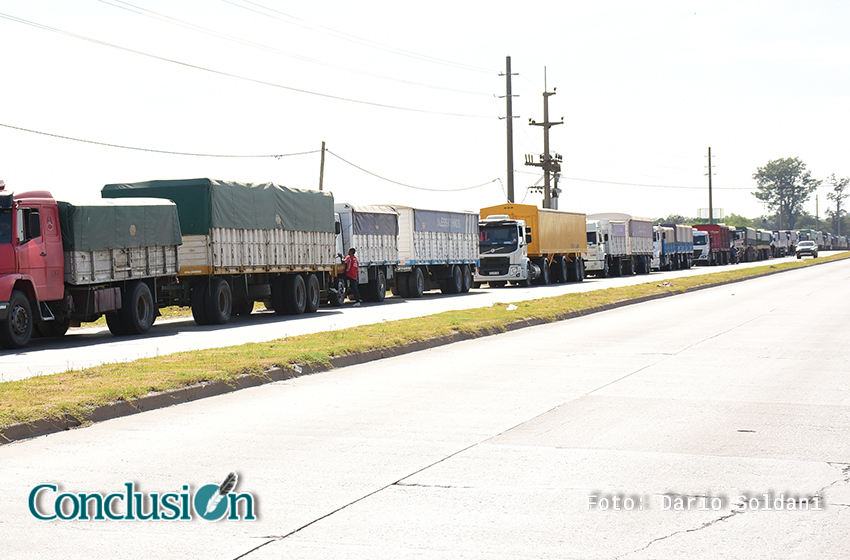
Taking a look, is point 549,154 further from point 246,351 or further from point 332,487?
point 332,487

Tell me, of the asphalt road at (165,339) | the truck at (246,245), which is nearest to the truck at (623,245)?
the truck at (246,245)

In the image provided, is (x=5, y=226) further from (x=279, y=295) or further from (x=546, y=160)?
(x=546, y=160)

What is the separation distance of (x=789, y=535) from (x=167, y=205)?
20679mm

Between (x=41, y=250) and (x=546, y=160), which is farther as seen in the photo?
(x=546, y=160)

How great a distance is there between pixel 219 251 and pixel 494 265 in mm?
22619

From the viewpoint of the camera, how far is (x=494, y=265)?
47.1 metres

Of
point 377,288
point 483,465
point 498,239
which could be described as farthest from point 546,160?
point 483,465

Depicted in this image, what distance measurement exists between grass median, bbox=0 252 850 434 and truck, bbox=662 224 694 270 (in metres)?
56.8

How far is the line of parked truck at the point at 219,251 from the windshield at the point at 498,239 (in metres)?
0.05

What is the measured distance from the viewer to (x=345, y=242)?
35.1 metres

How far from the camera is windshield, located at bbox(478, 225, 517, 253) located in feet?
154

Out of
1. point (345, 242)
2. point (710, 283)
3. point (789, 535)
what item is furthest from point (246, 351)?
point (710, 283)

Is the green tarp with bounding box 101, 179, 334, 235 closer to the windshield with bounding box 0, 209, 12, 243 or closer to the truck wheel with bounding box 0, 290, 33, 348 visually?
the windshield with bounding box 0, 209, 12, 243

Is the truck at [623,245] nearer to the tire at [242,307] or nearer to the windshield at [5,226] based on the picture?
the tire at [242,307]
